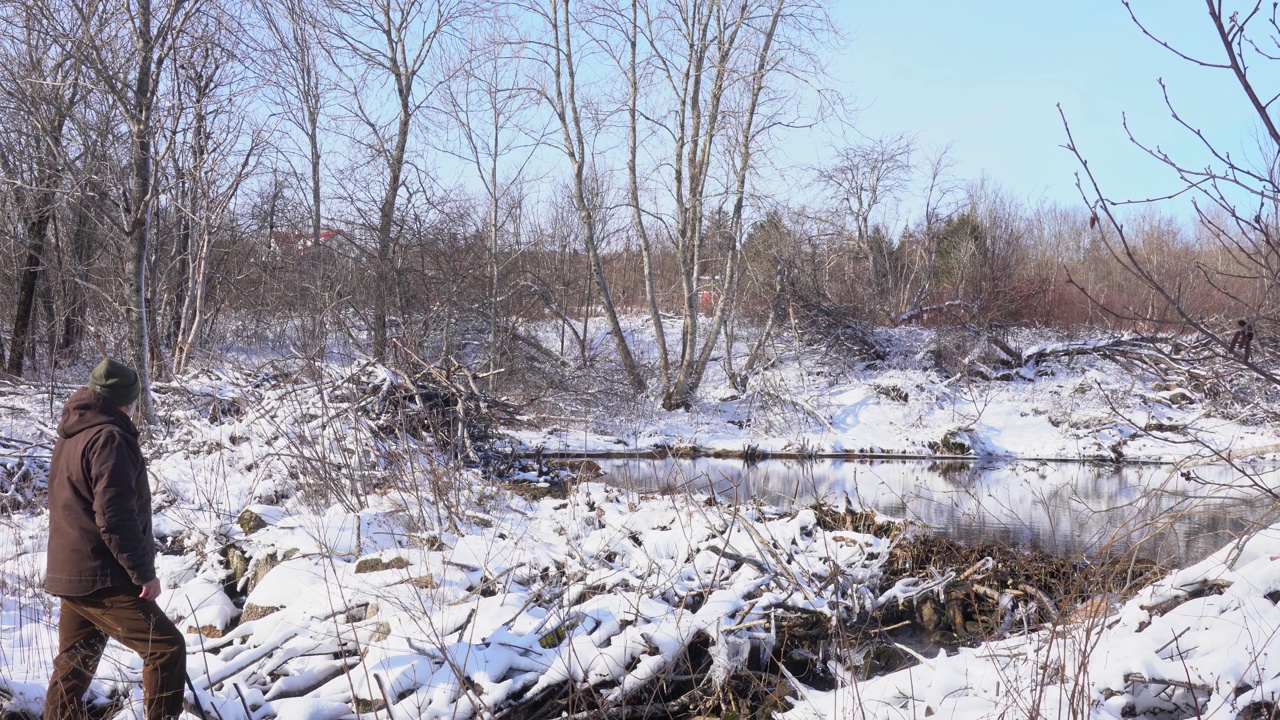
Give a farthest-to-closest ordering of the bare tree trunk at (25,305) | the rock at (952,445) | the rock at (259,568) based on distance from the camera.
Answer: the rock at (952,445), the bare tree trunk at (25,305), the rock at (259,568)

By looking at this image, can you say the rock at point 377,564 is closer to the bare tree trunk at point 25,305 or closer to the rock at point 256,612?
the rock at point 256,612

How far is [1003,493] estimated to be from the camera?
42.2 feet

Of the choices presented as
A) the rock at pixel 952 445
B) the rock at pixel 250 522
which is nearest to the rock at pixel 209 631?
the rock at pixel 250 522

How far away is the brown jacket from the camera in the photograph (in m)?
4.08

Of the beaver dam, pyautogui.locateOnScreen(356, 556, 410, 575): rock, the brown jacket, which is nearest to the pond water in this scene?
the beaver dam

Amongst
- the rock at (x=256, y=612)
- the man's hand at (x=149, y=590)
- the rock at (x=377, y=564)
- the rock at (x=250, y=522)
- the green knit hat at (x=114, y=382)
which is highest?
the green knit hat at (x=114, y=382)

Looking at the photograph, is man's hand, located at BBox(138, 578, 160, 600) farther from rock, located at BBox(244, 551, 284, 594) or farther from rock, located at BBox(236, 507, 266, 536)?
rock, located at BBox(236, 507, 266, 536)

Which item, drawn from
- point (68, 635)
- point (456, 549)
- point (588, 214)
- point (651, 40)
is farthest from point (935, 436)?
point (68, 635)

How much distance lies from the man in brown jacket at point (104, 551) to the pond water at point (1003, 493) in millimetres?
3862

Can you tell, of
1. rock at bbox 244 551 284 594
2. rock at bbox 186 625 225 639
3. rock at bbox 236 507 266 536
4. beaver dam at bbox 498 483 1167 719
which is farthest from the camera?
rock at bbox 236 507 266 536

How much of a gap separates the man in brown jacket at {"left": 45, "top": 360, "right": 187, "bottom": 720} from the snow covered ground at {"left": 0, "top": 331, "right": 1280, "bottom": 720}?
0.51m

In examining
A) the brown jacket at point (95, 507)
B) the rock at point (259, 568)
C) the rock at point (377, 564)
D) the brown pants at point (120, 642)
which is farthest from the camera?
the rock at point (259, 568)

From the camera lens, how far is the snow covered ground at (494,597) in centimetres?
451

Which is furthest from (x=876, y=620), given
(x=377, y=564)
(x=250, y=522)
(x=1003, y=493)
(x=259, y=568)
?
(x=1003, y=493)
